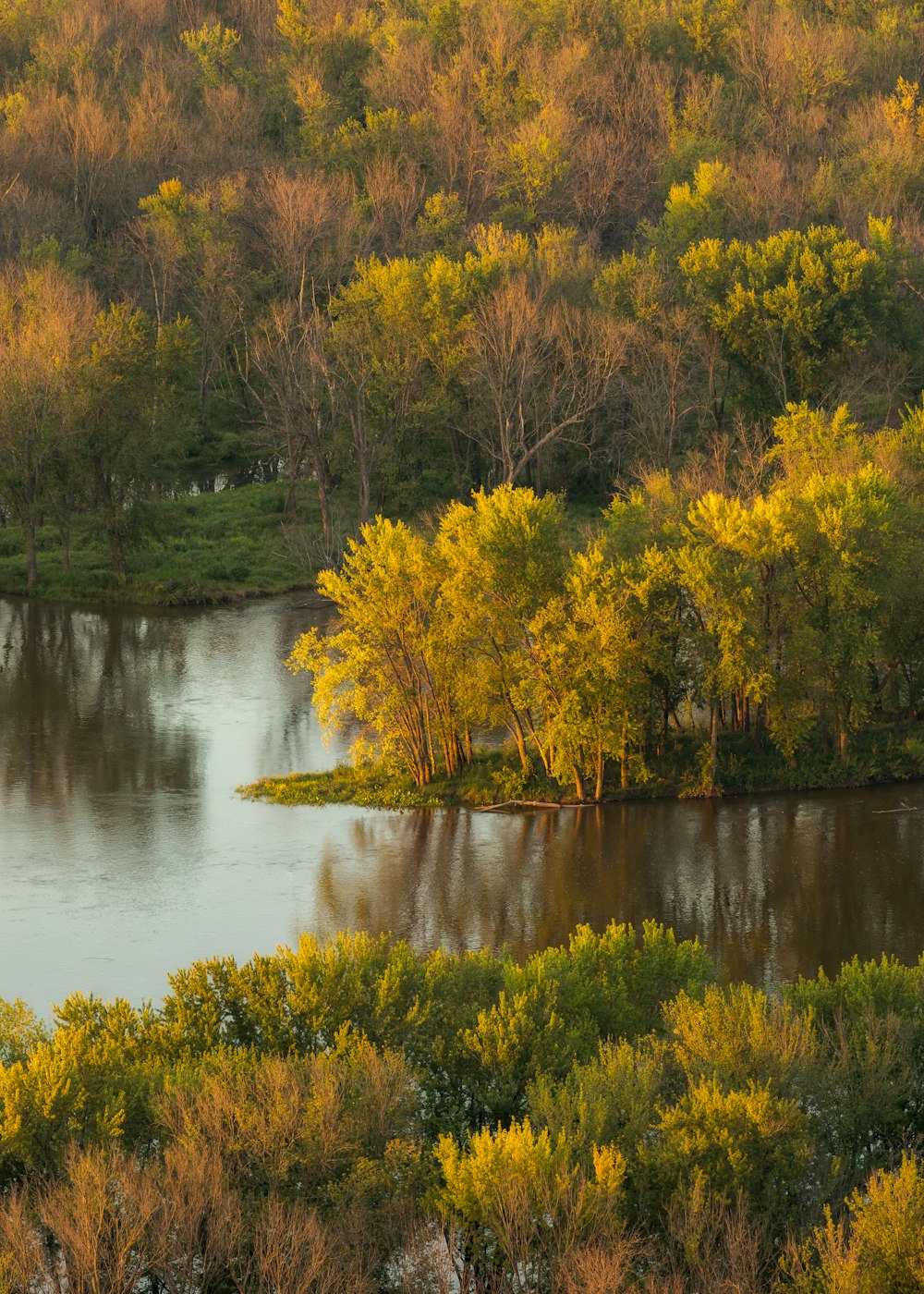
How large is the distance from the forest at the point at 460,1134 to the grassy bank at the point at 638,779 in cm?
1806

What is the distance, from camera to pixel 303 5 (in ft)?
389

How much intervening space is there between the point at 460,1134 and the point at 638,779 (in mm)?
22564

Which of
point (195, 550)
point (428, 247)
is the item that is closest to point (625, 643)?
point (195, 550)

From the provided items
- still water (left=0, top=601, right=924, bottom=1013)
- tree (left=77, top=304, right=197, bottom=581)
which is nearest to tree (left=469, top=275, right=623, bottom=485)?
tree (left=77, top=304, right=197, bottom=581)

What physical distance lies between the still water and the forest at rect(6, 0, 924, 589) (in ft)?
76.6

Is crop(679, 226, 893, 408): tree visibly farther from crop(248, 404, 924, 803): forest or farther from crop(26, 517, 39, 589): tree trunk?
crop(26, 517, 39, 589): tree trunk

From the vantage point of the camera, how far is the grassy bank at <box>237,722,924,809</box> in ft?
154

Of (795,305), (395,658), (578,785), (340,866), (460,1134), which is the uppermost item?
(795,305)

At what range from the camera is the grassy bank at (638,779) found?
46969 mm

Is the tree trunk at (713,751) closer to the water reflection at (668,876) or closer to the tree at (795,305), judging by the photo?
the water reflection at (668,876)

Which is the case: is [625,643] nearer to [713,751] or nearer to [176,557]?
[713,751]

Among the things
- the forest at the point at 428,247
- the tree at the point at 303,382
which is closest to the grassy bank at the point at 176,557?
the forest at the point at 428,247

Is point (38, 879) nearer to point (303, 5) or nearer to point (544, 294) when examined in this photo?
point (544, 294)

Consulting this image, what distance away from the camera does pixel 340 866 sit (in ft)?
137
